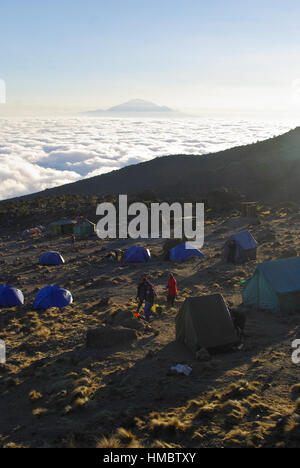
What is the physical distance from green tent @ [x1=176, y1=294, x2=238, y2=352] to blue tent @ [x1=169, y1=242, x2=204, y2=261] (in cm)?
1454

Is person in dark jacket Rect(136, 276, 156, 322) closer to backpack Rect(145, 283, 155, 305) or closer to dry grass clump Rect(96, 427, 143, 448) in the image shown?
backpack Rect(145, 283, 155, 305)

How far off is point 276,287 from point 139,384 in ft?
22.9

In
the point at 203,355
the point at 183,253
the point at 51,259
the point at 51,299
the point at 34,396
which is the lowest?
the point at 51,259

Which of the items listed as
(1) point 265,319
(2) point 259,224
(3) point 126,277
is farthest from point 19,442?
(2) point 259,224

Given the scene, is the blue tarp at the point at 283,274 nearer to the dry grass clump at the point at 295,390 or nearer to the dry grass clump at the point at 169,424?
the dry grass clump at the point at 295,390

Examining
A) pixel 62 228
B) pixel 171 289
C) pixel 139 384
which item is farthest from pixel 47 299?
pixel 62 228

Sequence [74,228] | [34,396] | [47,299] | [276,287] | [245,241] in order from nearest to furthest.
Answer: [34,396] → [276,287] → [47,299] → [245,241] → [74,228]

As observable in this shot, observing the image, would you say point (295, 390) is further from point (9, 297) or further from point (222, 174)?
point (222, 174)

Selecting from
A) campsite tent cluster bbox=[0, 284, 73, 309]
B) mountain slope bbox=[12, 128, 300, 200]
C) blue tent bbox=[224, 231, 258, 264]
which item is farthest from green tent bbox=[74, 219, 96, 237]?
mountain slope bbox=[12, 128, 300, 200]

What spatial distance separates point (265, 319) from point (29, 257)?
23589 millimetres

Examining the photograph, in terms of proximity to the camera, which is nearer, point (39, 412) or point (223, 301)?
point (39, 412)

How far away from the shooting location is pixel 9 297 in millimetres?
19438

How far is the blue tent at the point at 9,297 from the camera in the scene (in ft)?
63.4

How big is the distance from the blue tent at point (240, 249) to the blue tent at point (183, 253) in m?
A: 2.65
